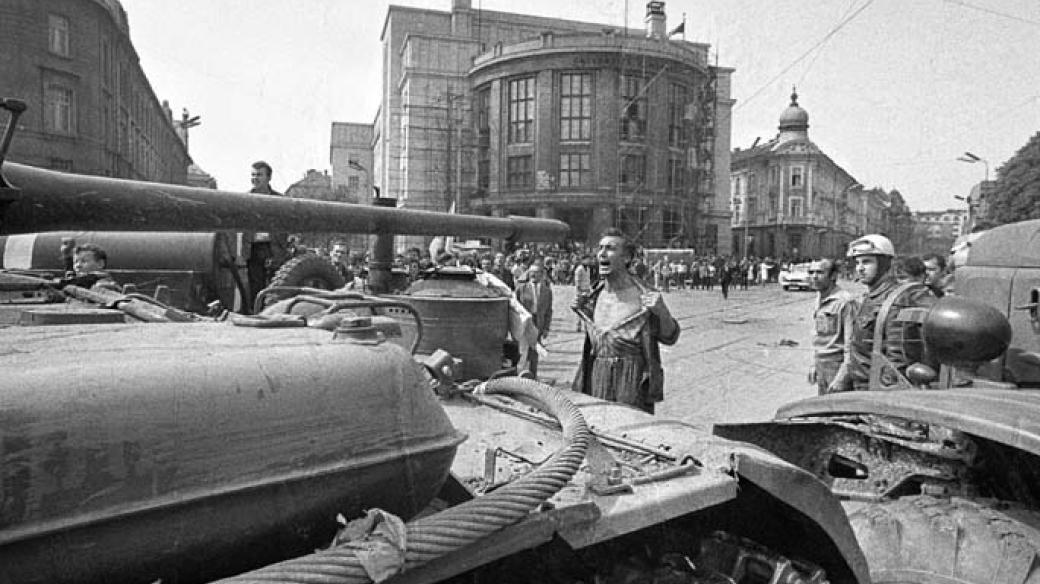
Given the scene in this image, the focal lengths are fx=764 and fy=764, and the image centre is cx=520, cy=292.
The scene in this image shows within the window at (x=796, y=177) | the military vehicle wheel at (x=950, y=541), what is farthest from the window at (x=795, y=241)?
the military vehicle wheel at (x=950, y=541)

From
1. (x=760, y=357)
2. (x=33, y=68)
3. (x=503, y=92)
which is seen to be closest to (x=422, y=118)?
(x=503, y=92)

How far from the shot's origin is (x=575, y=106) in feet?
136

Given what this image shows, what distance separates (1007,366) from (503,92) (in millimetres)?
40295

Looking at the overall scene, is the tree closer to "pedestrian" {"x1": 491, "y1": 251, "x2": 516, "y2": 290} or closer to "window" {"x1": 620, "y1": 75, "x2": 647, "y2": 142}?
"window" {"x1": 620, "y1": 75, "x2": 647, "y2": 142}

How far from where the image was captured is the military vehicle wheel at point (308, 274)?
659cm

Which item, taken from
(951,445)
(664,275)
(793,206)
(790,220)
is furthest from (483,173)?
(951,445)

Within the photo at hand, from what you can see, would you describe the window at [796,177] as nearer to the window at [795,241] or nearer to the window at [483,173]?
the window at [795,241]

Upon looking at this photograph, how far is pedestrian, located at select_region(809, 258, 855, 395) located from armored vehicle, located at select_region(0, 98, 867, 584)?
3555mm

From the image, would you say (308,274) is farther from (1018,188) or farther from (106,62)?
(1018,188)

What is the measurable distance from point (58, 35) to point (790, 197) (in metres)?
55.0

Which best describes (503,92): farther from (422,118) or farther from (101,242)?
(101,242)

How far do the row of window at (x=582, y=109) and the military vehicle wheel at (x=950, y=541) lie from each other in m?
38.8

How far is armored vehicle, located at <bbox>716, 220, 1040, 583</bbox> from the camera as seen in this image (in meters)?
2.99

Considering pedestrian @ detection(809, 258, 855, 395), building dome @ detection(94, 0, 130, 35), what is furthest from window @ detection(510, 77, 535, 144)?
pedestrian @ detection(809, 258, 855, 395)
